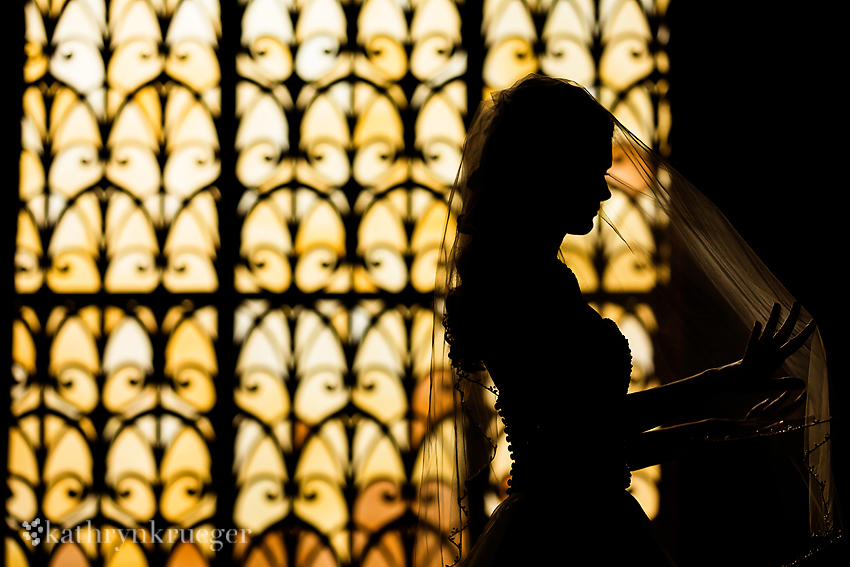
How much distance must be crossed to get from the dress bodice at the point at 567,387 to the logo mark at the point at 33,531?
174 cm

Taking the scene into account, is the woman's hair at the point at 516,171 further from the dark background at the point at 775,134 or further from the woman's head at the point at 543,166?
the dark background at the point at 775,134

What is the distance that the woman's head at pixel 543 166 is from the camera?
1.00 metres

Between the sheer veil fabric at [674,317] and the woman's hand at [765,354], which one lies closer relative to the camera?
the woman's hand at [765,354]

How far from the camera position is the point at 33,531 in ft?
6.36

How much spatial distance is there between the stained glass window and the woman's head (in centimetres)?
100

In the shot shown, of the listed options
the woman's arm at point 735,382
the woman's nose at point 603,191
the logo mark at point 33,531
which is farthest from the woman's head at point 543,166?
the logo mark at point 33,531

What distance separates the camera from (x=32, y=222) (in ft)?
6.66

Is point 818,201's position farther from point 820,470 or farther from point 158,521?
point 158,521

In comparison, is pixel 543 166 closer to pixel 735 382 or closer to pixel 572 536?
pixel 735 382

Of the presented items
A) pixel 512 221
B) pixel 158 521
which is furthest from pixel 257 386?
pixel 512 221

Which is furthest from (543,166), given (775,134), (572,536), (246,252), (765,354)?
(775,134)

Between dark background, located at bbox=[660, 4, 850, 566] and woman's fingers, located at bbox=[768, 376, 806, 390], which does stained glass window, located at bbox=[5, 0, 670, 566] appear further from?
woman's fingers, located at bbox=[768, 376, 806, 390]

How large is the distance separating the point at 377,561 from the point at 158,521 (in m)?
0.71

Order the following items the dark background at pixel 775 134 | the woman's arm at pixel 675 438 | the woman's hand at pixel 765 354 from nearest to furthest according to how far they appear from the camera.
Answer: the woman's hand at pixel 765 354 < the woman's arm at pixel 675 438 < the dark background at pixel 775 134
